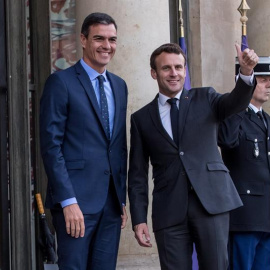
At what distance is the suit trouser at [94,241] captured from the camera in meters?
5.33

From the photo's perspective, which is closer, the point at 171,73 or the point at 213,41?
the point at 171,73

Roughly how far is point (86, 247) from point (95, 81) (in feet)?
3.27

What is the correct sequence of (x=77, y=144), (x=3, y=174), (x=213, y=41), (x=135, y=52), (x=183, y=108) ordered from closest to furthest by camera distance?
(x=77, y=144) → (x=183, y=108) → (x=135, y=52) → (x=3, y=174) → (x=213, y=41)

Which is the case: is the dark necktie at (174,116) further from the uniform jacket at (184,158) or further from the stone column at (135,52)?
the stone column at (135,52)

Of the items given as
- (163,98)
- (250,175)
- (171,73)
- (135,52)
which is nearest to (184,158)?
(163,98)

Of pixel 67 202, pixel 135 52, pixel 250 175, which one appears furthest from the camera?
pixel 135 52

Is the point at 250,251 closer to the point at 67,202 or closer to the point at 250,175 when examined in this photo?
the point at 250,175

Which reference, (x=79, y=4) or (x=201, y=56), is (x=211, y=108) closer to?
(x=79, y=4)

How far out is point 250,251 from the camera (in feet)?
21.6

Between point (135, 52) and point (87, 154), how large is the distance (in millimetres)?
2105

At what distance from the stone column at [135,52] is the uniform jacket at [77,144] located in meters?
1.80

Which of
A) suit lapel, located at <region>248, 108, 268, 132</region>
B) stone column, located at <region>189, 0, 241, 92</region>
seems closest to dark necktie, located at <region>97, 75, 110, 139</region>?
suit lapel, located at <region>248, 108, 268, 132</region>

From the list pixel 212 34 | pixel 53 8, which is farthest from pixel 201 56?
pixel 53 8

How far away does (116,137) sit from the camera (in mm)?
5531
